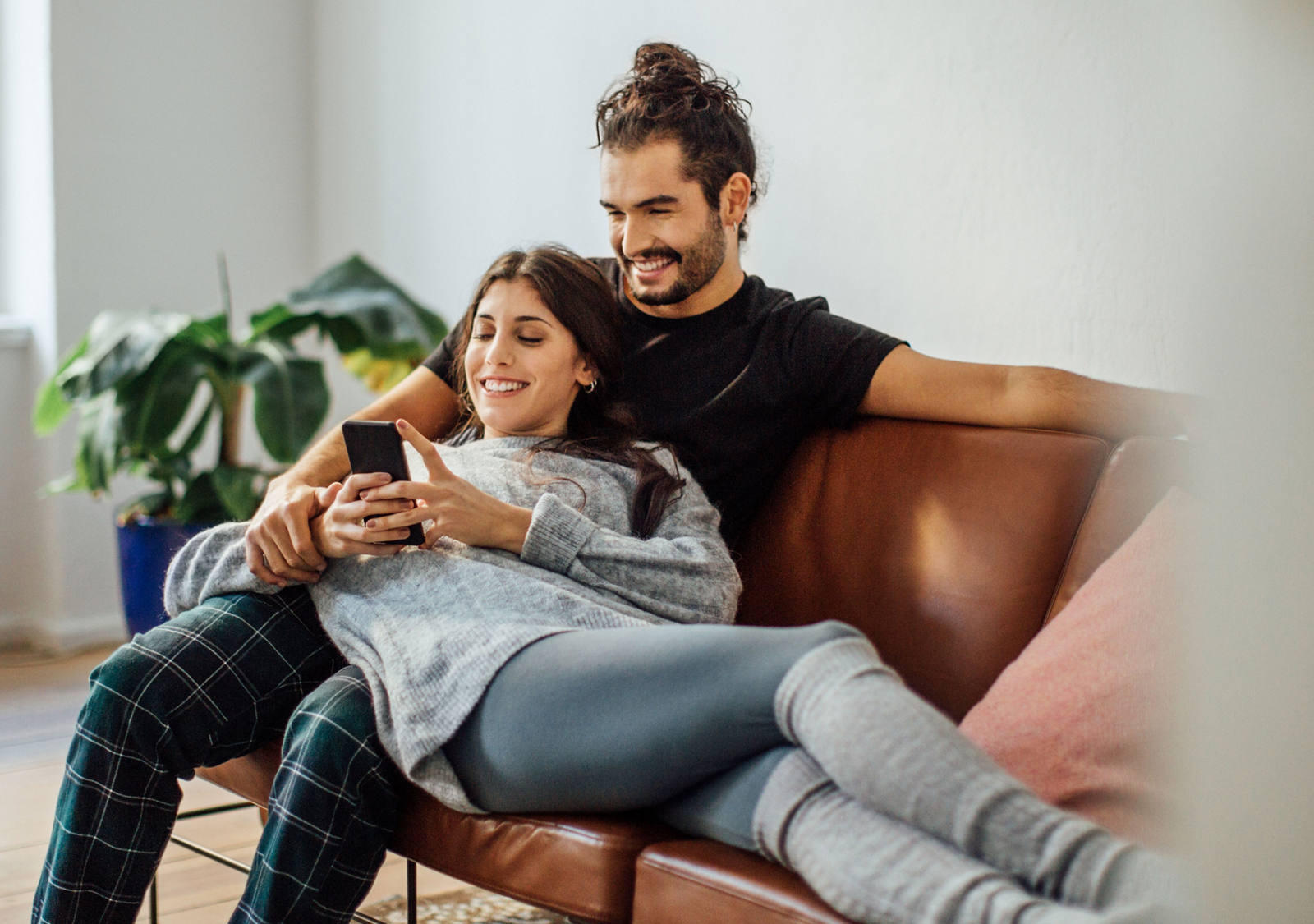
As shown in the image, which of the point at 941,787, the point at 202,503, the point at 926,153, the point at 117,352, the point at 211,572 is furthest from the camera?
the point at 202,503

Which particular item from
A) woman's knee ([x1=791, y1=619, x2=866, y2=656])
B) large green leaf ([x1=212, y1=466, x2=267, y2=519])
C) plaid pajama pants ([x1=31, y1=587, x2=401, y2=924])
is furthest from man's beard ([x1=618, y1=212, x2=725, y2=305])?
large green leaf ([x1=212, y1=466, x2=267, y2=519])

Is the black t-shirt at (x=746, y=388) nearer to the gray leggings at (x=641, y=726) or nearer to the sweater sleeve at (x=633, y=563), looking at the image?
the sweater sleeve at (x=633, y=563)

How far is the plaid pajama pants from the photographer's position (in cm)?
130

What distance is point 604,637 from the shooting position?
130 centimetres

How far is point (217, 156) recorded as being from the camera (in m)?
3.70

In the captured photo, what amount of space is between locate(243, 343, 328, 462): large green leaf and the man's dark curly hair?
1.22 m

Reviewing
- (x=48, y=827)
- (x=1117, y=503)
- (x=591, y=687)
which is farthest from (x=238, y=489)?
(x=1117, y=503)

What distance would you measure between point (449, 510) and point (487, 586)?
4.3 inches

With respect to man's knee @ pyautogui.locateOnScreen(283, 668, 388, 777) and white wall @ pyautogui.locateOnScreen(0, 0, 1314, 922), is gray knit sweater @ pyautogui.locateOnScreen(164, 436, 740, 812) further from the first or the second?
white wall @ pyautogui.locateOnScreen(0, 0, 1314, 922)

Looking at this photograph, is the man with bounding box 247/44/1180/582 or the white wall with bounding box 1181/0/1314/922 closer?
the white wall with bounding box 1181/0/1314/922

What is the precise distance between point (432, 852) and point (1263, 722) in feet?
3.92

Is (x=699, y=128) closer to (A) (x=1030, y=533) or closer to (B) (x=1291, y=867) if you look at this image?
(A) (x=1030, y=533)

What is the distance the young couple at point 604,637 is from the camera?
1.04 m

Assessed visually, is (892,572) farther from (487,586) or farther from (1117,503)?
(487,586)
